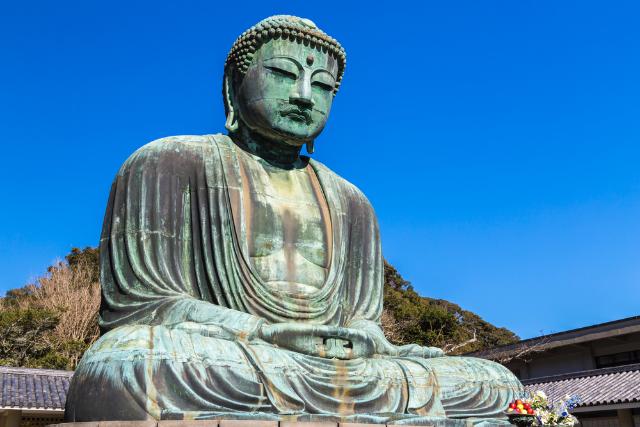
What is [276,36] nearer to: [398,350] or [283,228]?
[283,228]

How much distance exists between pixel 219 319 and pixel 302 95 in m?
2.30

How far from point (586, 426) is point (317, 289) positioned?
14.7 meters

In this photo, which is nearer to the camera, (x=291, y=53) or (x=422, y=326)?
(x=291, y=53)

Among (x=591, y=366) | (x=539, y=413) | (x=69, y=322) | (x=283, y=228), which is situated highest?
(x=69, y=322)

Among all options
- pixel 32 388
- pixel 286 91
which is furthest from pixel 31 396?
pixel 286 91

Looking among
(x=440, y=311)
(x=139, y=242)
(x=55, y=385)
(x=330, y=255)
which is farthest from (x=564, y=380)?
(x=139, y=242)

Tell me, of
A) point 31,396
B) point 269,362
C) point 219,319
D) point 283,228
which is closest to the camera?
point 269,362

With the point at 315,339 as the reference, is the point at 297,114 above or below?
above

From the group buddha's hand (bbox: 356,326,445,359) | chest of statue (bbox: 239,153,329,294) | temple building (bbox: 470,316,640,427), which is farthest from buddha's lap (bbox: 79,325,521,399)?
temple building (bbox: 470,316,640,427)

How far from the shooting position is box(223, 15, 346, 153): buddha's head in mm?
6695

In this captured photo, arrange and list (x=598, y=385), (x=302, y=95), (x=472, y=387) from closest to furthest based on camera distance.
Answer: (x=472, y=387) → (x=302, y=95) → (x=598, y=385)

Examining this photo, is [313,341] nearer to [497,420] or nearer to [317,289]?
[317,289]

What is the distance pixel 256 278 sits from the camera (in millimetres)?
6016

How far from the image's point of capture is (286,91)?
6691 millimetres
